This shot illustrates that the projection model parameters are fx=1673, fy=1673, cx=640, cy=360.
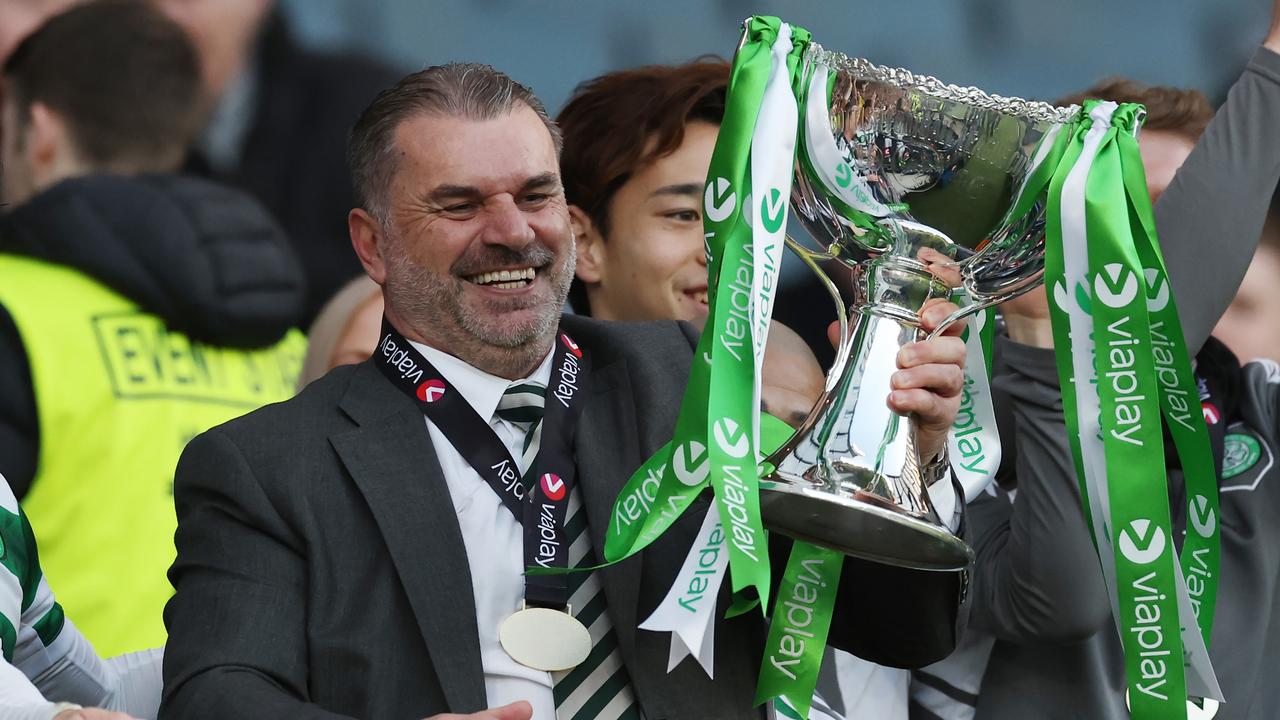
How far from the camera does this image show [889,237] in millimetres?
1953

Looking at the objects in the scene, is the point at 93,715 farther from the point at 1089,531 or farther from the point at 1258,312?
the point at 1258,312

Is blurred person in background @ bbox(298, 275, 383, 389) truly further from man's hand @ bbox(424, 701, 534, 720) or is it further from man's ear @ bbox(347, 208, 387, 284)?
man's hand @ bbox(424, 701, 534, 720)

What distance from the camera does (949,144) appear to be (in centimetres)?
187

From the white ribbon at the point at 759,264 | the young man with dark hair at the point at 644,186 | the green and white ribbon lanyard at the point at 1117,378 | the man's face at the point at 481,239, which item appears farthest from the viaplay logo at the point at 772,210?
the young man with dark hair at the point at 644,186

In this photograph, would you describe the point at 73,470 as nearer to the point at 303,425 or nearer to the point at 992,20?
the point at 303,425

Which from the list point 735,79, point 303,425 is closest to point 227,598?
point 303,425

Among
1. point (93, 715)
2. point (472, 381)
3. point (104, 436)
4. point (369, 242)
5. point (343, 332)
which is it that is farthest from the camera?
point (343, 332)

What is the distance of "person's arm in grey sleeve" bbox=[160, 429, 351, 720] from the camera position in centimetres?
185

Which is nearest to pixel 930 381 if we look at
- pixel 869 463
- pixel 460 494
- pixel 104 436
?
pixel 869 463

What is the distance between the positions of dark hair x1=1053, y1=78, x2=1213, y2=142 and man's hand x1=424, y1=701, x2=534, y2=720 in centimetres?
169

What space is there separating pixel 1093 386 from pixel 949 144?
323 mm

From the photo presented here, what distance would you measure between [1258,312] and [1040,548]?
1825 millimetres

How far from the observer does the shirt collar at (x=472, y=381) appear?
6.98 ft

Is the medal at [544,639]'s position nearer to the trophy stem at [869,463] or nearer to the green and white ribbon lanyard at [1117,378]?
the trophy stem at [869,463]
